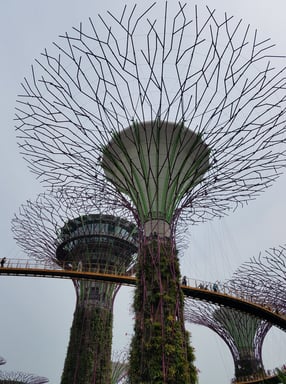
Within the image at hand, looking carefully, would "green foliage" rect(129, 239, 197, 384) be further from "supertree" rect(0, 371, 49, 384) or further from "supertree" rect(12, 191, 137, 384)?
"supertree" rect(0, 371, 49, 384)

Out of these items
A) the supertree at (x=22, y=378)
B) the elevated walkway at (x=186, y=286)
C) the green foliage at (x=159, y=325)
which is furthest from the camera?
the supertree at (x=22, y=378)

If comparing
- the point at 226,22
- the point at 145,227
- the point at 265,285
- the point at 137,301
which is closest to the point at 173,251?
the point at 145,227

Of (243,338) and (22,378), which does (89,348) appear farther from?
(22,378)

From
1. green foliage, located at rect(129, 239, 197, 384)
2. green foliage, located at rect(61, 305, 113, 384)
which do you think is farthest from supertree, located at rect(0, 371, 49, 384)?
green foliage, located at rect(129, 239, 197, 384)

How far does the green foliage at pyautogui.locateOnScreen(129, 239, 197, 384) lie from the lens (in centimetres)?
827

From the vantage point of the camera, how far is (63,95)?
33.8 feet

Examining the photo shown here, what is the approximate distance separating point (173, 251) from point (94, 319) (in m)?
14.6

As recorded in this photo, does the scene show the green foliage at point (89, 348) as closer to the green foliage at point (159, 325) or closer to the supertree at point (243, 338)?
the supertree at point (243, 338)

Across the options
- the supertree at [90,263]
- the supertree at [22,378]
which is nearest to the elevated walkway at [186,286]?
the supertree at [90,263]

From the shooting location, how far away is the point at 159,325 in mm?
8727

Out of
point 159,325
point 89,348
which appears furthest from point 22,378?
point 159,325

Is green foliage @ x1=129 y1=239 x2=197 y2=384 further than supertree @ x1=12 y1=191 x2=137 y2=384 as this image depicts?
No

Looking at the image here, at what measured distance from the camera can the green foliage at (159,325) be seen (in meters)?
8.27

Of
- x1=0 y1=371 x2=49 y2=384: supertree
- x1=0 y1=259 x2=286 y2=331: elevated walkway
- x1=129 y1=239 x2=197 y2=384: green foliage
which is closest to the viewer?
x1=129 y1=239 x2=197 y2=384: green foliage
